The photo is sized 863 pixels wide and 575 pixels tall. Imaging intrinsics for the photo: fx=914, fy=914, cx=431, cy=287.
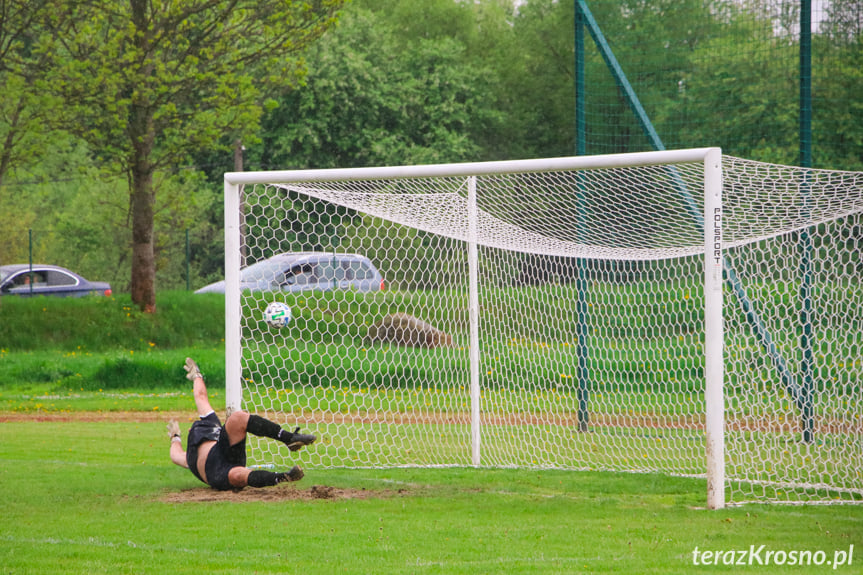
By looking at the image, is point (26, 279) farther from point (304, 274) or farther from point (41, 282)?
point (304, 274)

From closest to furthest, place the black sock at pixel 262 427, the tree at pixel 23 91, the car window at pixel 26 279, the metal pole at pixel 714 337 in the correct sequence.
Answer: the metal pole at pixel 714 337 → the black sock at pixel 262 427 → the tree at pixel 23 91 → the car window at pixel 26 279

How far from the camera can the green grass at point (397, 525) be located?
19.1 feet

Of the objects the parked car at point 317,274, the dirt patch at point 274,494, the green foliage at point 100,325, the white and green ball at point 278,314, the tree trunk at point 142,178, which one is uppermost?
the tree trunk at point 142,178

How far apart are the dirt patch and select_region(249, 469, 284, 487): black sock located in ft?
0.91

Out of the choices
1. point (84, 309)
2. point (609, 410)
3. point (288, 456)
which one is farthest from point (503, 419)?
point (84, 309)

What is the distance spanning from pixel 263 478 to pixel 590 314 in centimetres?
567

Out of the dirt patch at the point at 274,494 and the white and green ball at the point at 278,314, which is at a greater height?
the white and green ball at the point at 278,314

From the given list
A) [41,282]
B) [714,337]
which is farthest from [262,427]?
[41,282]

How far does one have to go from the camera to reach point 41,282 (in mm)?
25391

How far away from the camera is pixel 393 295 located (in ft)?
39.0

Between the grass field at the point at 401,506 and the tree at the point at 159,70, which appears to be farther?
the tree at the point at 159,70

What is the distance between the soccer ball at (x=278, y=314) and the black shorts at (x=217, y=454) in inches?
62.6

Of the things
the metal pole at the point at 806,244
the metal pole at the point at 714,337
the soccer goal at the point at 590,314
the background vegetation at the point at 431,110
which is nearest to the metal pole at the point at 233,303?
the soccer goal at the point at 590,314

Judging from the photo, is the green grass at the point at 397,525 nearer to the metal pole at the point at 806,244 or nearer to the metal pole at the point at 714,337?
the metal pole at the point at 714,337
